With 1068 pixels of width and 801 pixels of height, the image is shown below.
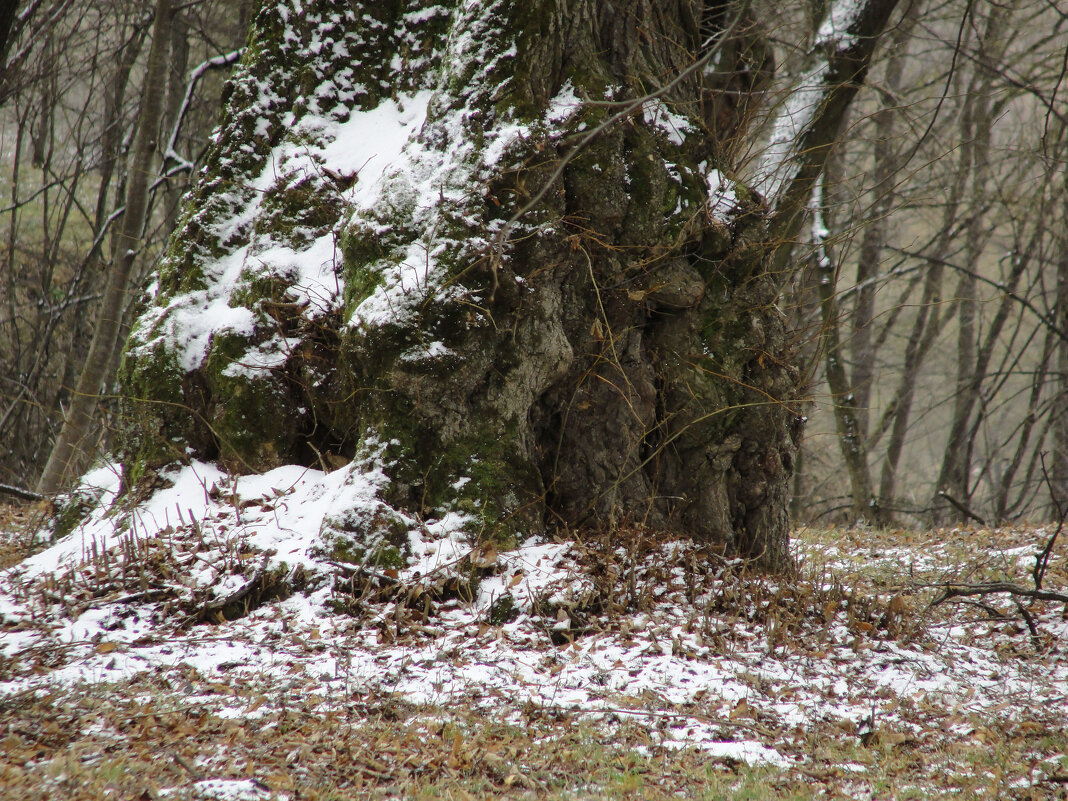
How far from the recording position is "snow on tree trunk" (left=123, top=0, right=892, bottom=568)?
411 cm

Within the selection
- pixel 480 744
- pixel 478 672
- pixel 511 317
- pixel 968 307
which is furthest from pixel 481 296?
pixel 968 307

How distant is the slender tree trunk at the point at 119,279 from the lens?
6.58 metres

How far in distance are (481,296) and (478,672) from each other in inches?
76.7

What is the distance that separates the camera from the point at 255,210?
4961mm

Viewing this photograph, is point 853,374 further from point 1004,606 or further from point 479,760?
point 479,760

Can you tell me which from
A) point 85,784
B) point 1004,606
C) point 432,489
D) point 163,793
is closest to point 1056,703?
point 1004,606

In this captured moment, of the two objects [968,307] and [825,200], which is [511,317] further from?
[968,307]

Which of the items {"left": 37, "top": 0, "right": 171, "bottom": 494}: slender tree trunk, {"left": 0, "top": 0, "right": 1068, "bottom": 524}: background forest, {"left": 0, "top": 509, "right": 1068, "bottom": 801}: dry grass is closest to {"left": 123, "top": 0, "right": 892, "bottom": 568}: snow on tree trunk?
{"left": 0, "top": 0, "right": 1068, "bottom": 524}: background forest

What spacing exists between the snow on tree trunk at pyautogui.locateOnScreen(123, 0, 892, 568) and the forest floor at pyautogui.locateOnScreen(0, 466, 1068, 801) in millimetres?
356

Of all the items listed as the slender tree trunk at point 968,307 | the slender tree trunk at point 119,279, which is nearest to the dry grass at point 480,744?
the slender tree trunk at point 119,279

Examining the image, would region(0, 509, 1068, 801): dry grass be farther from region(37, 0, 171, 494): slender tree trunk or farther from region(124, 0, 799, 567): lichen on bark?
region(37, 0, 171, 494): slender tree trunk

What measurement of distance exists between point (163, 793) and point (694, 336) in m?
3.52

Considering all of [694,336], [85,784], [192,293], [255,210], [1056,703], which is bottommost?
[1056,703]

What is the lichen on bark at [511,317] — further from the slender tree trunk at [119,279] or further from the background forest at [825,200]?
the slender tree trunk at [119,279]
